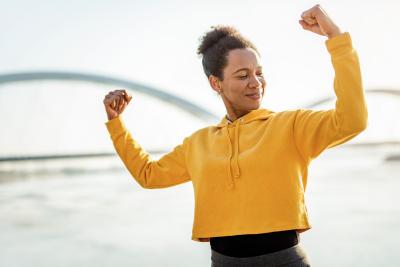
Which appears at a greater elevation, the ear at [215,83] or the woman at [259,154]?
the ear at [215,83]

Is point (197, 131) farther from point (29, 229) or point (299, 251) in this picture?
point (29, 229)

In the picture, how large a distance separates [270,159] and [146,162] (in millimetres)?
593

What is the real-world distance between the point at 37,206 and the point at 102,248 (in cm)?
398

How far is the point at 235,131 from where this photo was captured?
5.75ft

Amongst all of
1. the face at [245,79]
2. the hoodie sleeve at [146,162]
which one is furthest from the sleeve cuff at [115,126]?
the face at [245,79]

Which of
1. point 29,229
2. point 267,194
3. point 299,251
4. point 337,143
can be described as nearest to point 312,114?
point 337,143

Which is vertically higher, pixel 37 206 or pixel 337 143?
pixel 337 143

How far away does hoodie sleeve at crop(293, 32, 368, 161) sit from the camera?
1479mm

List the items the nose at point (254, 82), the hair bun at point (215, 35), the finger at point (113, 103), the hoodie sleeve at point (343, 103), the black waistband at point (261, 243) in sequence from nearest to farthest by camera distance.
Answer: the hoodie sleeve at point (343, 103) → the black waistband at point (261, 243) → the nose at point (254, 82) → the hair bun at point (215, 35) → the finger at point (113, 103)

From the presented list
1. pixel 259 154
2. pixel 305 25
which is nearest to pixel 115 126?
pixel 259 154

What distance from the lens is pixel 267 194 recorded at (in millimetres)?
1593

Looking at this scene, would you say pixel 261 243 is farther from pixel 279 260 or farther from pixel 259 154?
pixel 259 154

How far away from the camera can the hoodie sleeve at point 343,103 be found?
4.85 ft

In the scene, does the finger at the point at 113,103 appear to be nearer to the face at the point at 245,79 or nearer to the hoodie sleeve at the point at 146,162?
the hoodie sleeve at the point at 146,162
